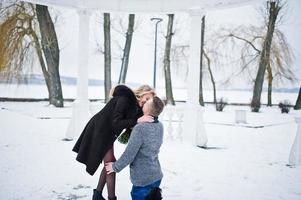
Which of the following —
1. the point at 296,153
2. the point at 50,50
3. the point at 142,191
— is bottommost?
the point at 296,153

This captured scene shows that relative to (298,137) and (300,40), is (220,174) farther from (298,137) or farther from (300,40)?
(300,40)

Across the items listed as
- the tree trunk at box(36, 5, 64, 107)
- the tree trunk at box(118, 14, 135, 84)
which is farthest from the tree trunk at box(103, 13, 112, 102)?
the tree trunk at box(36, 5, 64, 107)

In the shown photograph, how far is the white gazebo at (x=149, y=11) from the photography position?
7.98 metres

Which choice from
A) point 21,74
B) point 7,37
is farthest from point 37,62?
point 7,37

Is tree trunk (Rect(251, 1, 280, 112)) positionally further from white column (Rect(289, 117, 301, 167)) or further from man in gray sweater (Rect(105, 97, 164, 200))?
man in gray sweater (Rect(105, 97, 164, 200))

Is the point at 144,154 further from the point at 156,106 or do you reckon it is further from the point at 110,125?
the point at 110,125

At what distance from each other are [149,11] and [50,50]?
10.4 meters

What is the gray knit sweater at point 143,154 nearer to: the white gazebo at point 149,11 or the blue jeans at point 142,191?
the blue jeans at point 142,191

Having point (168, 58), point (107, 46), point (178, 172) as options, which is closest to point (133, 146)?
point (178, 172)

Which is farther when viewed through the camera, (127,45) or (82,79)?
(127,45)

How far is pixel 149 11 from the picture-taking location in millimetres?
8266

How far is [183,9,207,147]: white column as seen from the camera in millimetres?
8164

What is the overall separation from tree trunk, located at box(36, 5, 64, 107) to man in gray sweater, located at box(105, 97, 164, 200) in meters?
14.2

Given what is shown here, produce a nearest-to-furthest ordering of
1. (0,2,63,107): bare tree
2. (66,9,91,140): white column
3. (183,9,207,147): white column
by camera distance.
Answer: (183,9,207,147): white column, (66,9,91,140): white column, (0,2,63,107): bare tree
